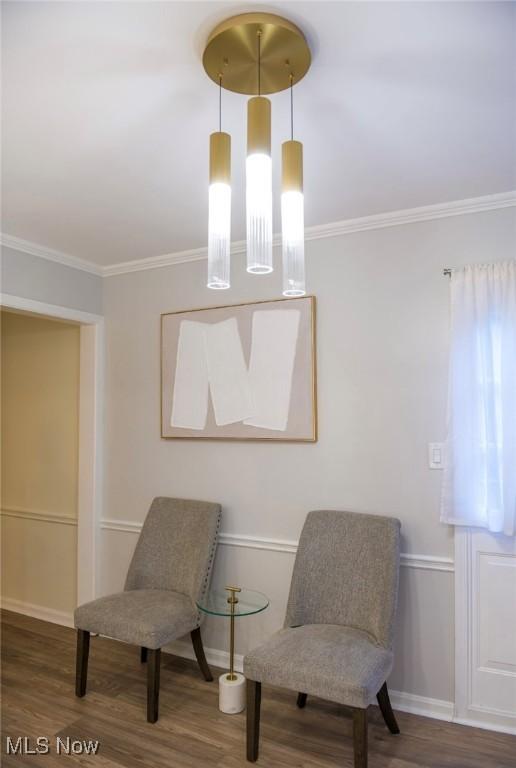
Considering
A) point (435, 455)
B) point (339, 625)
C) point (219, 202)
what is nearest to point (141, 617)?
point (339, 625)

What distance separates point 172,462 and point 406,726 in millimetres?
1940

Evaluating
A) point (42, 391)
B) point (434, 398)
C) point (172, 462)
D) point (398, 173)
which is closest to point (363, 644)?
point (434, 398)

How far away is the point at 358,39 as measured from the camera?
1547mm

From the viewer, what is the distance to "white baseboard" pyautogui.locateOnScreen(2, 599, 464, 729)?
2.66m

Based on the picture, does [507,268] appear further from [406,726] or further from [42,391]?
[42,391]

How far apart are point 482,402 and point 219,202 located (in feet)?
5.39

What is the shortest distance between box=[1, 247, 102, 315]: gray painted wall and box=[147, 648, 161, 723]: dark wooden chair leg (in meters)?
2.17

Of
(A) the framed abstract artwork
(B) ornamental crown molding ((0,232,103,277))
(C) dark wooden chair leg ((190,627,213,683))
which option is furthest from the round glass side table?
(B) ornamental crown molding ((0,232,103,277))

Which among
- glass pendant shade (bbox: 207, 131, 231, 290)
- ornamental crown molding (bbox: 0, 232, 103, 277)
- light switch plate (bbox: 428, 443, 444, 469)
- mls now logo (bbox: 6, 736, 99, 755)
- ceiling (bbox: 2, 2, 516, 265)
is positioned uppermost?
ceiling (bbox: 2, 2, 516, 265)

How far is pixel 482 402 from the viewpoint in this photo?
8.46 ft

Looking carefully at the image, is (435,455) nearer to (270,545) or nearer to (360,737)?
(270,545)

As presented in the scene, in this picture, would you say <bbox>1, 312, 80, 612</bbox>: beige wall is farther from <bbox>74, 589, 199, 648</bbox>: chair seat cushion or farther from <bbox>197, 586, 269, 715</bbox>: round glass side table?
<bbox>197, 586, 269, 715</bbox>: round glass side table

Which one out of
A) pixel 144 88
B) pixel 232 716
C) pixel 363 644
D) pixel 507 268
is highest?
pixel 144 88

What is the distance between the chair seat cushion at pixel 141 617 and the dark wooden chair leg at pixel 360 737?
1004mm
